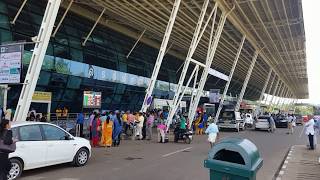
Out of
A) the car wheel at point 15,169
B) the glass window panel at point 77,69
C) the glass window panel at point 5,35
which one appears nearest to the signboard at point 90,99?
the glass window panel at point 77,69

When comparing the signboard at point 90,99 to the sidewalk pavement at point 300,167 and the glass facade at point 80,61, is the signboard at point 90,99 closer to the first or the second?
the glass facade at point 80,61

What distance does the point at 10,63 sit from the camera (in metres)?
14.1

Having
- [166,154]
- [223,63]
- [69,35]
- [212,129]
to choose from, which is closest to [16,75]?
[166,154]

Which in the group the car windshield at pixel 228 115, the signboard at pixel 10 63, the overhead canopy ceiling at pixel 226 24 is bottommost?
the car windshield at pixel 228 115

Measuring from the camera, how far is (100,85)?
103ft

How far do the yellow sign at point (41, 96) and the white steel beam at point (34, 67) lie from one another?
8.75 meters

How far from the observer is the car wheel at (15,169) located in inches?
380

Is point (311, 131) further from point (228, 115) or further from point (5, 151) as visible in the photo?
point (228, 115)

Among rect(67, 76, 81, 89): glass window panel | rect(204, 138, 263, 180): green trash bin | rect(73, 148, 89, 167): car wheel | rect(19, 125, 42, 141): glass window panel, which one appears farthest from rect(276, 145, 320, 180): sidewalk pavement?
rect(67, 76, 81, 89): glass window panel

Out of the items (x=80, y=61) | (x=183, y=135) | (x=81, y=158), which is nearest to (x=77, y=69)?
(x=80, y=61)

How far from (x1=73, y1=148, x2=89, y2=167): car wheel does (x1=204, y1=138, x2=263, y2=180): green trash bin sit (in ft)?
24.0

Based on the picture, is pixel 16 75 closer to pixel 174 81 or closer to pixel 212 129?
pixel 212 129

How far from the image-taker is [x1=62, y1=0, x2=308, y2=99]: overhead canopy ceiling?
27.8m

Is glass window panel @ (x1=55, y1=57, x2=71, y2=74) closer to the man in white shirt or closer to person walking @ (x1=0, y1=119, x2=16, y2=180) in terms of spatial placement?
the man in white shirt
